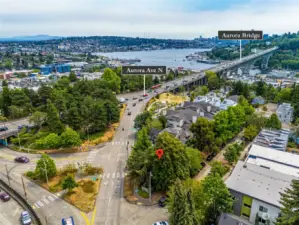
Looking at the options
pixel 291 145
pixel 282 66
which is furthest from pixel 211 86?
pixel 282 66

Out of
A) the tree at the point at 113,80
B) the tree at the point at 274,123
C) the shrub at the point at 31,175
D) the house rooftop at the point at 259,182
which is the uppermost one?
the tree at the point at 113,80

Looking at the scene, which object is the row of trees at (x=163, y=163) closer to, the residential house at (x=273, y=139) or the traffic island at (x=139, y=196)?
the traffic island at (x=139, y=196)

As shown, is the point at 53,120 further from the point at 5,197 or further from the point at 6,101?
the point at 6,101

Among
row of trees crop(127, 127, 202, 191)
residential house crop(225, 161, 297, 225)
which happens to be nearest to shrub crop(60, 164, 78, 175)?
row of trees crop(127, 127, 202, 191)

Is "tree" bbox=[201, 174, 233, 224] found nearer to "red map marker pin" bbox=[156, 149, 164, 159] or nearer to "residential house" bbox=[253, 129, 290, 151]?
"red map marker pin" bbox=[156, 149, 164, 159]

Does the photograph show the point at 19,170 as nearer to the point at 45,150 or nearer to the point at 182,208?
the point at 45,150

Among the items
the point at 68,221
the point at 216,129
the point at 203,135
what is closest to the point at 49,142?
the point at 68,221

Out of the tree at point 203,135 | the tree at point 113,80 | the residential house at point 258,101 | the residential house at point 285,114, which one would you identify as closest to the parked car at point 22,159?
the tree at point 203,135
